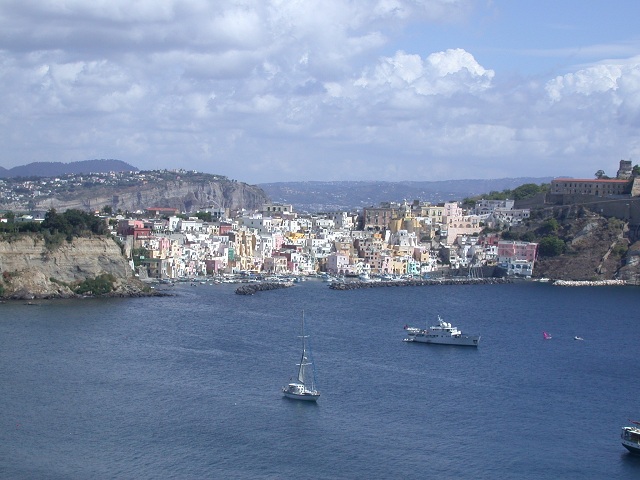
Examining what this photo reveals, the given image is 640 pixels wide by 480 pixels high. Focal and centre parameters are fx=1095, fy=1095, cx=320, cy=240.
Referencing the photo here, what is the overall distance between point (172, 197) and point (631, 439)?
90652 mm

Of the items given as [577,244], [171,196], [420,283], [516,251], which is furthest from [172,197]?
[420,283]

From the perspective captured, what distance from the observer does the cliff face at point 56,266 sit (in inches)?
1326

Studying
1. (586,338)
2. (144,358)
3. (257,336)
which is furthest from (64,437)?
(586,338)

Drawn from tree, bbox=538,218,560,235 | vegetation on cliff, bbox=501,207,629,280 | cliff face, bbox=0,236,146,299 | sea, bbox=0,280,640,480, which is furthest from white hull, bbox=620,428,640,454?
tree, bbox=538,218,560,235

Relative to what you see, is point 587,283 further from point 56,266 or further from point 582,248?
point 56,266

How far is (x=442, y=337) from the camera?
27.3 m

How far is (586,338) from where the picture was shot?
29141mm

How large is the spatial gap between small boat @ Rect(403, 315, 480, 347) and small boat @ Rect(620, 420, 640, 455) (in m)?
9.99

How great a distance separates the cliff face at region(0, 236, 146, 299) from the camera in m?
33.7

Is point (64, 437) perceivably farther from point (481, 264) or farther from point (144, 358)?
point (481, 264)

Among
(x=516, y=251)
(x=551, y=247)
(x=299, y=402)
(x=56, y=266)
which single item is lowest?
(x=299, y=402)

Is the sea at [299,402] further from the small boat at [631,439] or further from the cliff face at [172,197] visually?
the cliff face at [172,197]

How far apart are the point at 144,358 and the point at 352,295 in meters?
17.0

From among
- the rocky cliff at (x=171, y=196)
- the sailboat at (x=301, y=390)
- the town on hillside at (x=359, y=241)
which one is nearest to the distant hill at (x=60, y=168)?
the rocky cliff at (x=171, y=196)
